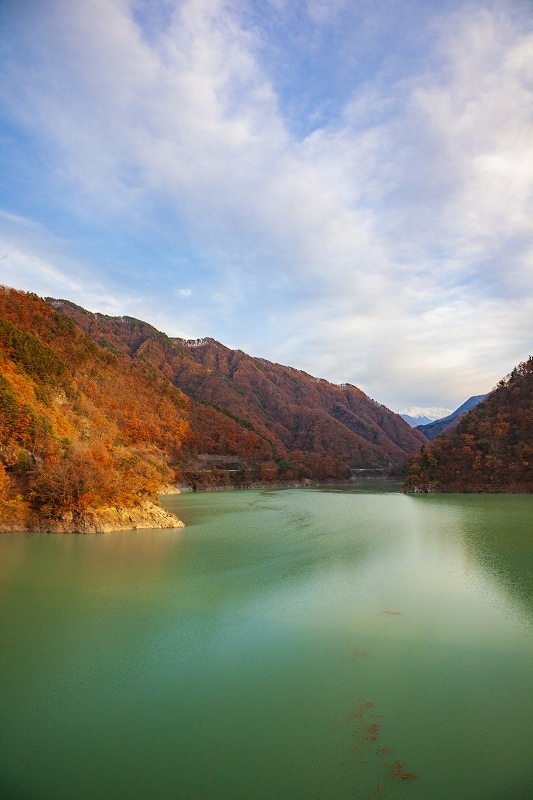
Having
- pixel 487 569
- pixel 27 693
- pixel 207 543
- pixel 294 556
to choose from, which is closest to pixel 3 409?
pixel 207 543

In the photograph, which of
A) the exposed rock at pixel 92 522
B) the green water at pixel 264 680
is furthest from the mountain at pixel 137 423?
the green water at pixel 264 680

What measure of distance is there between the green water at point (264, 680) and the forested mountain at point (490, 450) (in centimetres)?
3002

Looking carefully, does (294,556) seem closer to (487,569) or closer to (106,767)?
(487,569)

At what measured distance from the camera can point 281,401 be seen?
107875 mm

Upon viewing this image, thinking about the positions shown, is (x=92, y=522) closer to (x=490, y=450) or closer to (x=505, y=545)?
(x=505, y=545)

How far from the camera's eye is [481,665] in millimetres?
5801

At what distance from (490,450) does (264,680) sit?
40.5 m

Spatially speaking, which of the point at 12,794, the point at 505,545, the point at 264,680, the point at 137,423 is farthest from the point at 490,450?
the point at 12,794

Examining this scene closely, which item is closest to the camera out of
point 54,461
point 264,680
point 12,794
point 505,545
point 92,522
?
point 12,794

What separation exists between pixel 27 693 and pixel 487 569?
10.7 meters

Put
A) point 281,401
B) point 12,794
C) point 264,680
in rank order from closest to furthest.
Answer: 1. point 12,794
2. point 264,680
3. point 281,401

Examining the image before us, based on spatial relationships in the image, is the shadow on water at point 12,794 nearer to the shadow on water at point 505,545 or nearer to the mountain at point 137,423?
the shadow on water at point 505,545

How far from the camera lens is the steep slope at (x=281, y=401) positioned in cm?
8388

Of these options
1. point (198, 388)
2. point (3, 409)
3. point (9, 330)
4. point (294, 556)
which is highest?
point (198, 388)
